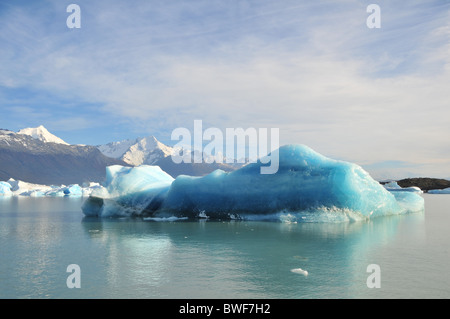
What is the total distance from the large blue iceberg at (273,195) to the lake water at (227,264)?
11.6 feet

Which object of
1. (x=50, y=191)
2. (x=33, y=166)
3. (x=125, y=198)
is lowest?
(x=50, y=191)

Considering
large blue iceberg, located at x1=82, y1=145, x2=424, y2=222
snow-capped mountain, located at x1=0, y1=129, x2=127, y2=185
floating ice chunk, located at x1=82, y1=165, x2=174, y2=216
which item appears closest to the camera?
large blue iceberg, located at x1=82, y1=145, x2=424, y2=222

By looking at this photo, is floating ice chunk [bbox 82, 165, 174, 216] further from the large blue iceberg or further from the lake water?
the lake water

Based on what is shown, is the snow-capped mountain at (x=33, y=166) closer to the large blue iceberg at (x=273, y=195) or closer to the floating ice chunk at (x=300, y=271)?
the large blue iceberg at (x=273, y=195)

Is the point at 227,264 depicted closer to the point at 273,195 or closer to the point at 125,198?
the point at 273,195

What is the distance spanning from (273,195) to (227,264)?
8780 millimetres

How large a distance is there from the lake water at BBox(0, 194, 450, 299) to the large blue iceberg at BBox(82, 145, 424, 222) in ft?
11.6

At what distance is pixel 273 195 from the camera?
→ 1527 cm

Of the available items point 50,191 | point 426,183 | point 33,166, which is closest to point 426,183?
point 426,183

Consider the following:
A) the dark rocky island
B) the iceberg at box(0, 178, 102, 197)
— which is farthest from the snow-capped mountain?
the dark rocky island

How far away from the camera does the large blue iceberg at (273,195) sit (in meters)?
14.6

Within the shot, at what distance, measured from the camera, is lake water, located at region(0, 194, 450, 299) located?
5.18 meters

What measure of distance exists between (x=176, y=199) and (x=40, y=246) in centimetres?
813
